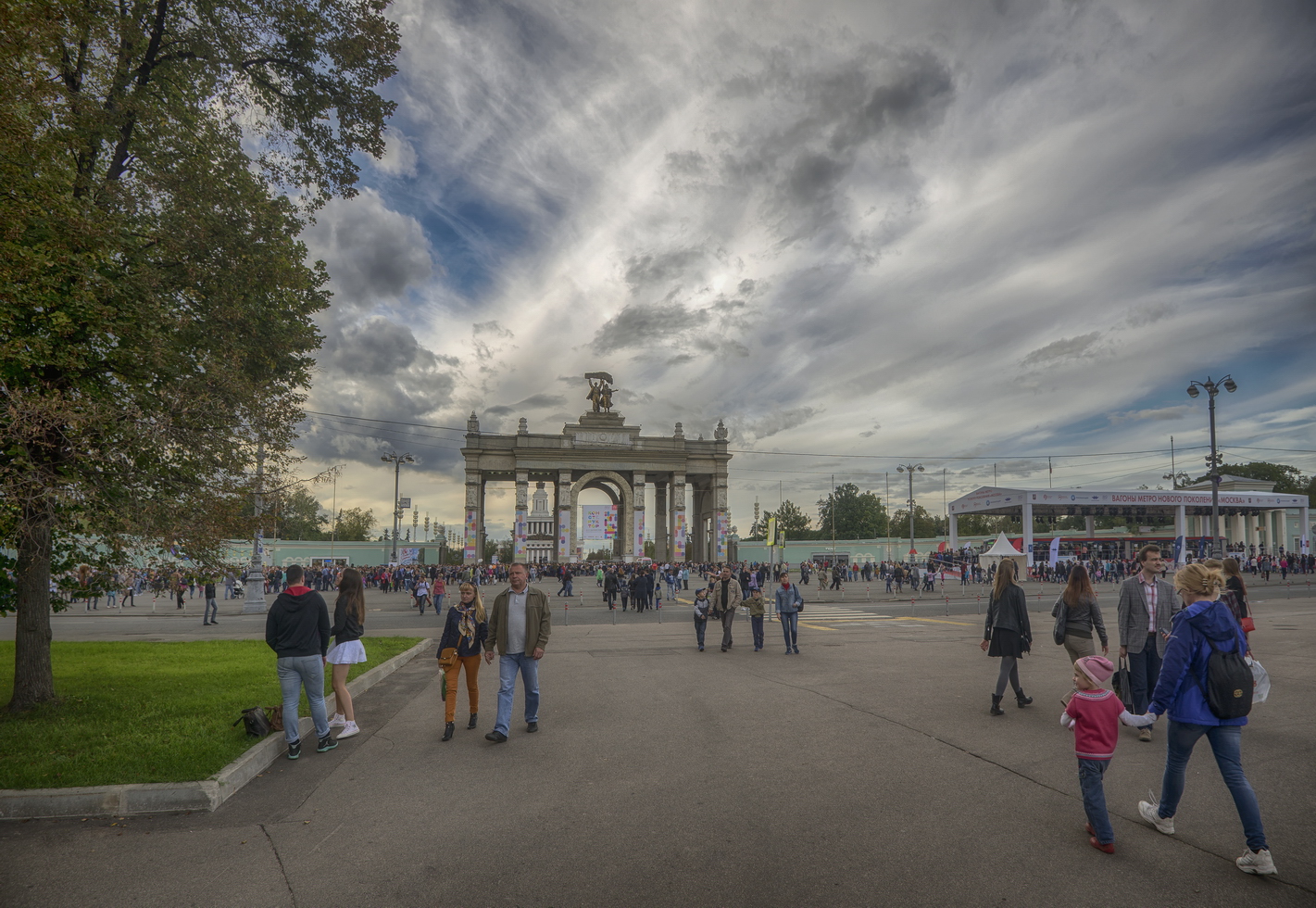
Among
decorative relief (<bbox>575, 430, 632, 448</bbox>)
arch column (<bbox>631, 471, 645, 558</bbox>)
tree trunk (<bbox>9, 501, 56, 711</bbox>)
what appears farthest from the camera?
decorative relief (<bbox>575, 430, 632, 448</bbox>)

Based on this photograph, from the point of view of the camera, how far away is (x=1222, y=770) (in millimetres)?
4082

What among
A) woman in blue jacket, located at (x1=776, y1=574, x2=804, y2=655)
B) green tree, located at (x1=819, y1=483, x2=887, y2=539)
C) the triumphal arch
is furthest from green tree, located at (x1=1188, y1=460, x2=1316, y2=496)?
woman in blue jacket, located at (x1=776, y1=574, x2=804, y2=655)

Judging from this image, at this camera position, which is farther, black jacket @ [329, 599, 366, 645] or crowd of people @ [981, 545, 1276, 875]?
black jacket @ [329, 599, 366, 645]

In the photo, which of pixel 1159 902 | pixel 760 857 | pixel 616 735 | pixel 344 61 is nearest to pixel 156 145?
pixel 344 61

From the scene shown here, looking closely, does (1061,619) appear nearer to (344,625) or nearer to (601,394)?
(344,625)

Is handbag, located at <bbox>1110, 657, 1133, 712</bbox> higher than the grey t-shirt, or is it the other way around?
the grey t-shirt

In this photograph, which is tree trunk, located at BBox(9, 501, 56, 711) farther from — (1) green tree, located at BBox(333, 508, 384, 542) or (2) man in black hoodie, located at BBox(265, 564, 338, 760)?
(1) green tree, located at BBox(333, 508, 384, 542)

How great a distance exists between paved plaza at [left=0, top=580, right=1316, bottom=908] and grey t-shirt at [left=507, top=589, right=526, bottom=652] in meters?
0.98

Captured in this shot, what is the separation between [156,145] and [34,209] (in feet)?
12.8

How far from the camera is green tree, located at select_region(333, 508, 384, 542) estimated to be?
11766cm

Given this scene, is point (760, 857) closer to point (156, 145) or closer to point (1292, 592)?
point (156, 145)

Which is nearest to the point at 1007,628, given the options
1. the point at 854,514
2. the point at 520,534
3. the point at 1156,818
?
the point at 1156,818

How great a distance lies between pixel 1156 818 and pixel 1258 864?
701 millimetres

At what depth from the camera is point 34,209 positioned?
6023 millimetres
